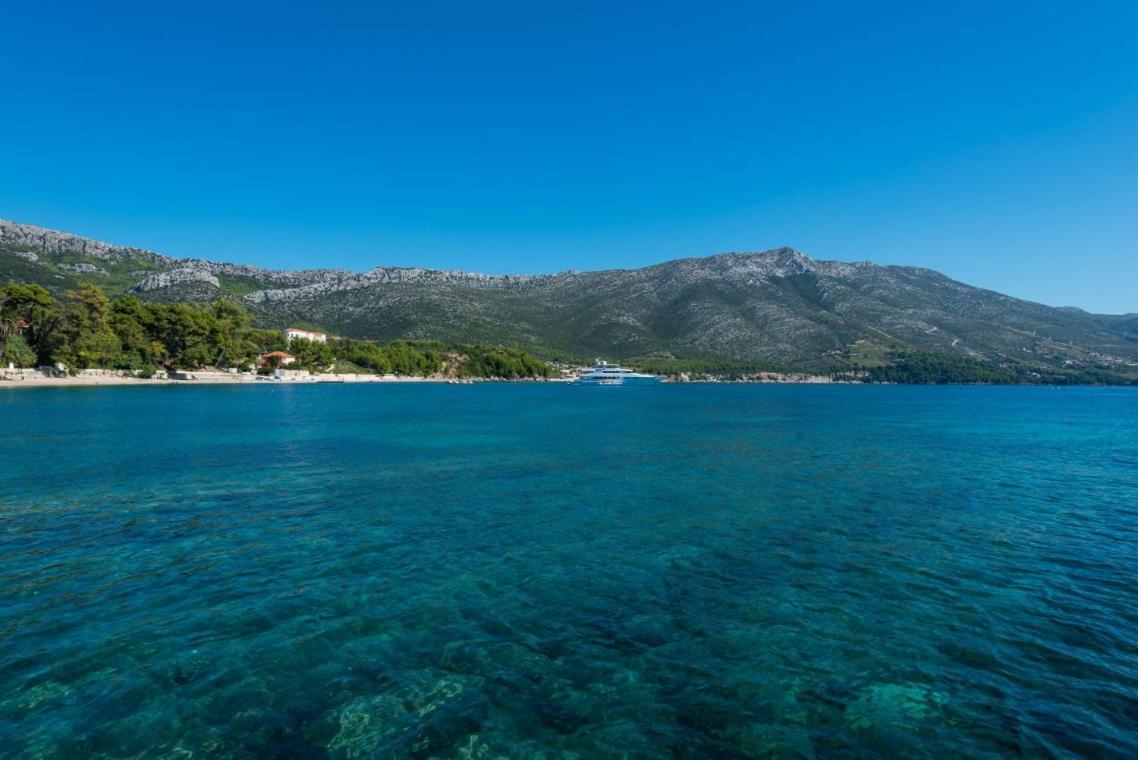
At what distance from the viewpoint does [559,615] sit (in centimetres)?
1361

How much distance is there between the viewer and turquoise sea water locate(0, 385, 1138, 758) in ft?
30.2

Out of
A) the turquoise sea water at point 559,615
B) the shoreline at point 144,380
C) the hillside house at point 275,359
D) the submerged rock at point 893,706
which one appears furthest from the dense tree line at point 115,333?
the submerged rock at point 893,706

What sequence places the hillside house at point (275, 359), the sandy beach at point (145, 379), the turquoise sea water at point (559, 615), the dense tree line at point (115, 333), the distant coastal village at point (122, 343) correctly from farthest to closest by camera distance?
the hillside house at point (275, 359), the dense tree line at point (115, 333), the distant coastal village at point (122, 343), the sandy beach at point (145, 379), the turquoise sea water at point (559, 615)

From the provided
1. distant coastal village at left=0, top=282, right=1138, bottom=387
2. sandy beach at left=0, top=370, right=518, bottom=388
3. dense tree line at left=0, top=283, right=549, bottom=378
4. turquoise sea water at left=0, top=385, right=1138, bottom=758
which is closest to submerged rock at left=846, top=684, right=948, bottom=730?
turquoise sea water at left=0, top=385, right=1138, bottom=758

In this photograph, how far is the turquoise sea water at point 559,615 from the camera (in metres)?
9.20

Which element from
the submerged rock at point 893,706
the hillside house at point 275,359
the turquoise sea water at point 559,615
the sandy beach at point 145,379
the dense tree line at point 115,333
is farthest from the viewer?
the hillside house at point 275,359

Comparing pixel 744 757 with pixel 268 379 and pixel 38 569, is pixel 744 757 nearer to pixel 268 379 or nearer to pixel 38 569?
pixel 38 569

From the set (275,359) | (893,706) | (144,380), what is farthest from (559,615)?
(275,359)

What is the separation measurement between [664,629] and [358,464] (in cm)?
2804

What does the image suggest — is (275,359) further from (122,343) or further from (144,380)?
(122,343)

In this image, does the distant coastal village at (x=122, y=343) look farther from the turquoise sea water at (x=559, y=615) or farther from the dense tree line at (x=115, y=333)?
the turquoise sea water at (x=559, y=615)

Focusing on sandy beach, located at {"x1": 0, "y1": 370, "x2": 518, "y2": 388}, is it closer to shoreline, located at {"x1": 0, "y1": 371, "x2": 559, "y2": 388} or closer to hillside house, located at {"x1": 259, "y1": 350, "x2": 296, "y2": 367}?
shoreline, located at {"x1": 0, "y1": 371, "x2": 559, "y2": 388}

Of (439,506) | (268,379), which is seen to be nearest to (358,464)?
(439,506)

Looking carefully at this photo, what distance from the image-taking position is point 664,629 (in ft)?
42.2
